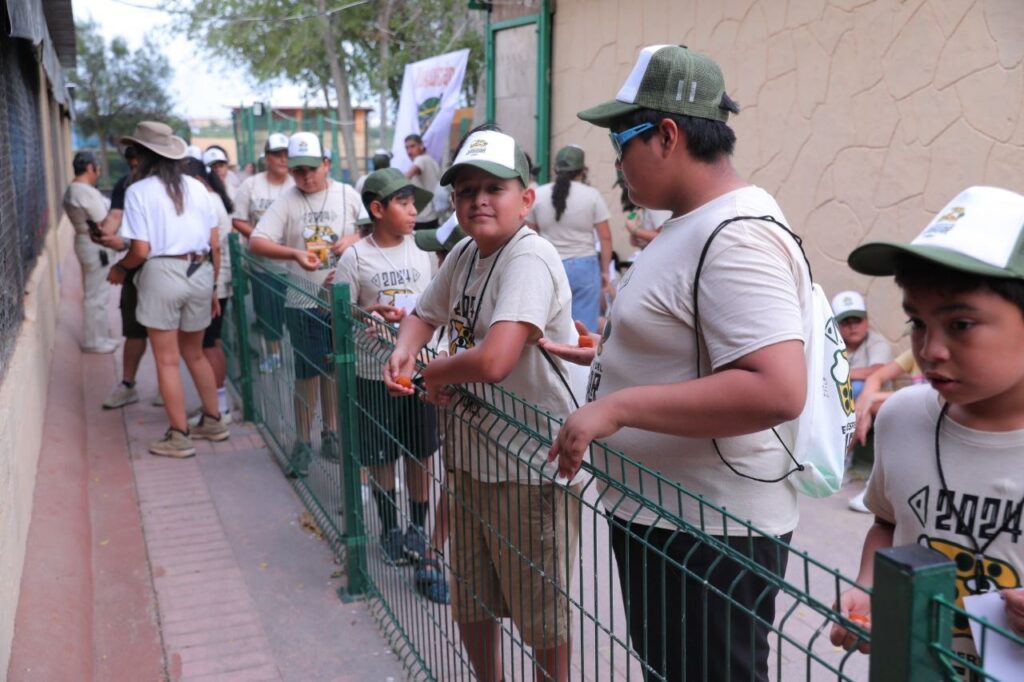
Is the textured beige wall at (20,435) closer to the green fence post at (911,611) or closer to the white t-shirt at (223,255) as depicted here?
the white t-shirt at (223,255)

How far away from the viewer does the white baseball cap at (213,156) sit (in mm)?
11129

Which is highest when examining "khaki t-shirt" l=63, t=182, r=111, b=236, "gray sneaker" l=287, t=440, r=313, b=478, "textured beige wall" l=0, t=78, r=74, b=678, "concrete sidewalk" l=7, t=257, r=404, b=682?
"khaki t-shirt" l=63, t=182, r=111, b=236

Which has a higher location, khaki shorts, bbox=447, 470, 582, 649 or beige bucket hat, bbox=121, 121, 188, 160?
beige bucket hat, bbox=121, 121, 188, 160

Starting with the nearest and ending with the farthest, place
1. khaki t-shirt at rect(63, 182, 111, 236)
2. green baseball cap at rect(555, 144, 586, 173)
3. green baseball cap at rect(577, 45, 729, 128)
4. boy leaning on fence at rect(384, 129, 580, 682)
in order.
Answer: green baseball cap at rect(577, 45, 729, 128) < boy leaning on fence at rect(384, 129, 580, 682) < green baseball cap at rect(555, 144, 586, 173) < khaki t-shirt at rect(63, 182, 111, 236)

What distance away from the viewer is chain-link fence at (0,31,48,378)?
→ 4867mm

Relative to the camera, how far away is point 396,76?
25.9 metres

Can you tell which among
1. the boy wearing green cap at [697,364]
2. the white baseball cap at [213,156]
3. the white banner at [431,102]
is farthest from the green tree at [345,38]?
the boy wearing green cap at [697,364]

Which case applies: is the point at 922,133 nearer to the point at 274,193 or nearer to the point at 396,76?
the point at 274,193

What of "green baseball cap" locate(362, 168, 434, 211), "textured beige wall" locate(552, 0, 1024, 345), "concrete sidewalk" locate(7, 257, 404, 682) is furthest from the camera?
"textured beige wall" locate(552, 0, 1024, 345)

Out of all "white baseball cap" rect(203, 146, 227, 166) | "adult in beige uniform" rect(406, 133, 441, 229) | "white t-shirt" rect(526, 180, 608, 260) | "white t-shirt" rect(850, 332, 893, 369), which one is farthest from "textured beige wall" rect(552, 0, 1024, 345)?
"white baseball cap" rect(203, 146, 227, 166)

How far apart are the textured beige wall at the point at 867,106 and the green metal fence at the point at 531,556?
106 inches

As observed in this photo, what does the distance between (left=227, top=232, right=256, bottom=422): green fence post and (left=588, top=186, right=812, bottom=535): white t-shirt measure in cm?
488

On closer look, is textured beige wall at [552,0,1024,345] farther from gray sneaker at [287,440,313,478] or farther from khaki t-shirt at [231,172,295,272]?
gray sneaker at [287,440,313,478]

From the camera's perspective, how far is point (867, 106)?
247 inches
